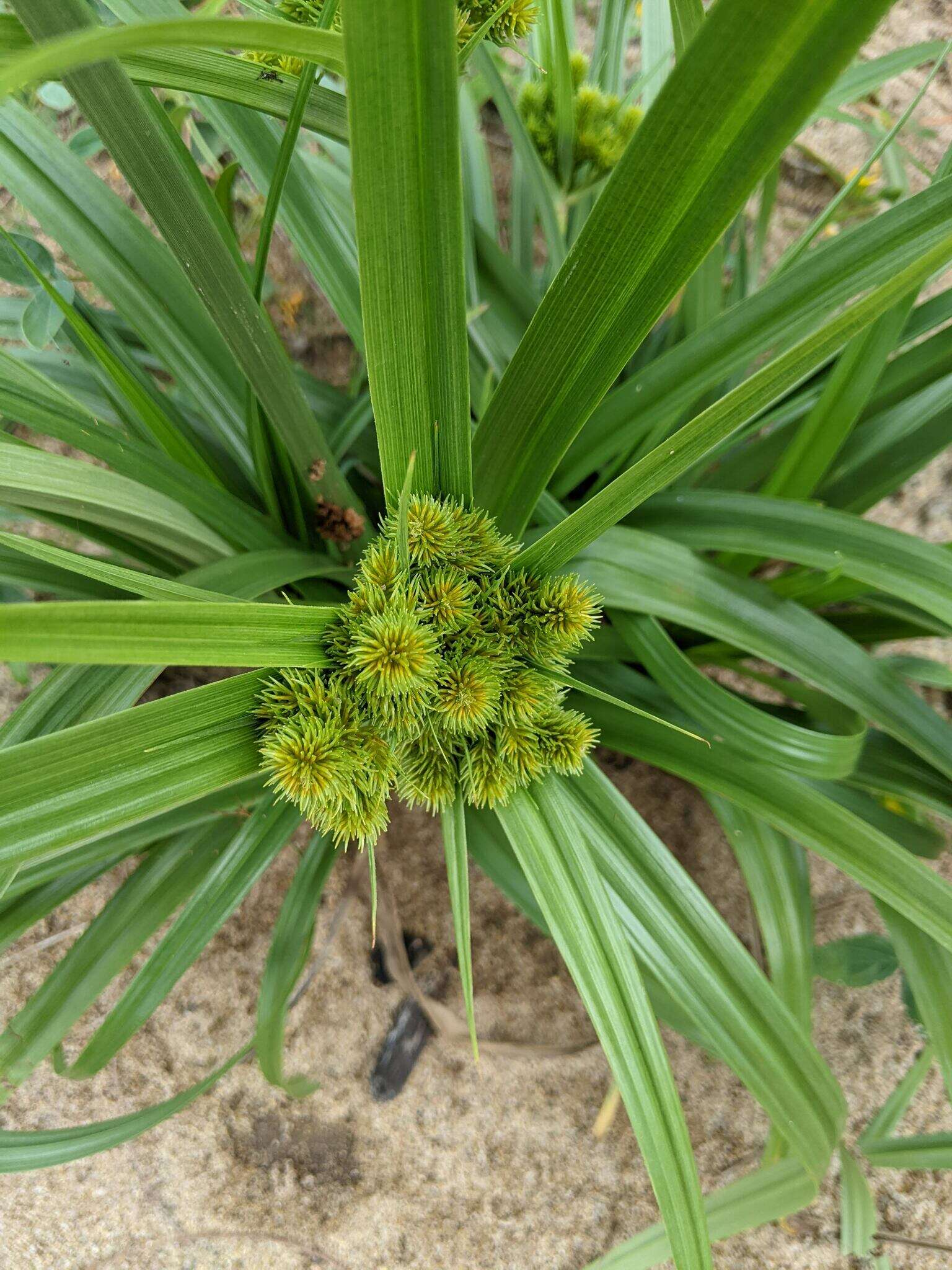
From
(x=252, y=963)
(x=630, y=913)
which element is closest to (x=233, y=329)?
(x=630, y=913)

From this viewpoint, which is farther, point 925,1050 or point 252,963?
point 252,963

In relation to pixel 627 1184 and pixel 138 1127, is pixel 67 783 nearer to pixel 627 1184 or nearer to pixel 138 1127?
pixel 138 1127

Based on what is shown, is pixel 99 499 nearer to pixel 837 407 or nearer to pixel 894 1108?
pixel 837 407

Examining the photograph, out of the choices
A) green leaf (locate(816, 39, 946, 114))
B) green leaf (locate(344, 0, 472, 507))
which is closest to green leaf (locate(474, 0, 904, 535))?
green leaf (locate(344, 0, 472, 507))

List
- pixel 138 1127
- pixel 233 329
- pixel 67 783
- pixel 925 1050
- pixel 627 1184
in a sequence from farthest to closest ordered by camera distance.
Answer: pixel 627 1184
pixel 925 1050
pixel 138 1127
pixel 233 329
pixel 67 783

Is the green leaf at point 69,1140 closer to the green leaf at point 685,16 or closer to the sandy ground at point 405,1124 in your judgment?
the sandy ground at point 405,1124

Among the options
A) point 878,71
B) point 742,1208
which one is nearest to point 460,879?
point 742,1208

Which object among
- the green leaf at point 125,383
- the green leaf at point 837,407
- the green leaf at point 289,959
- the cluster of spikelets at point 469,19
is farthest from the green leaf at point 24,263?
the green leaf at point 837,407
